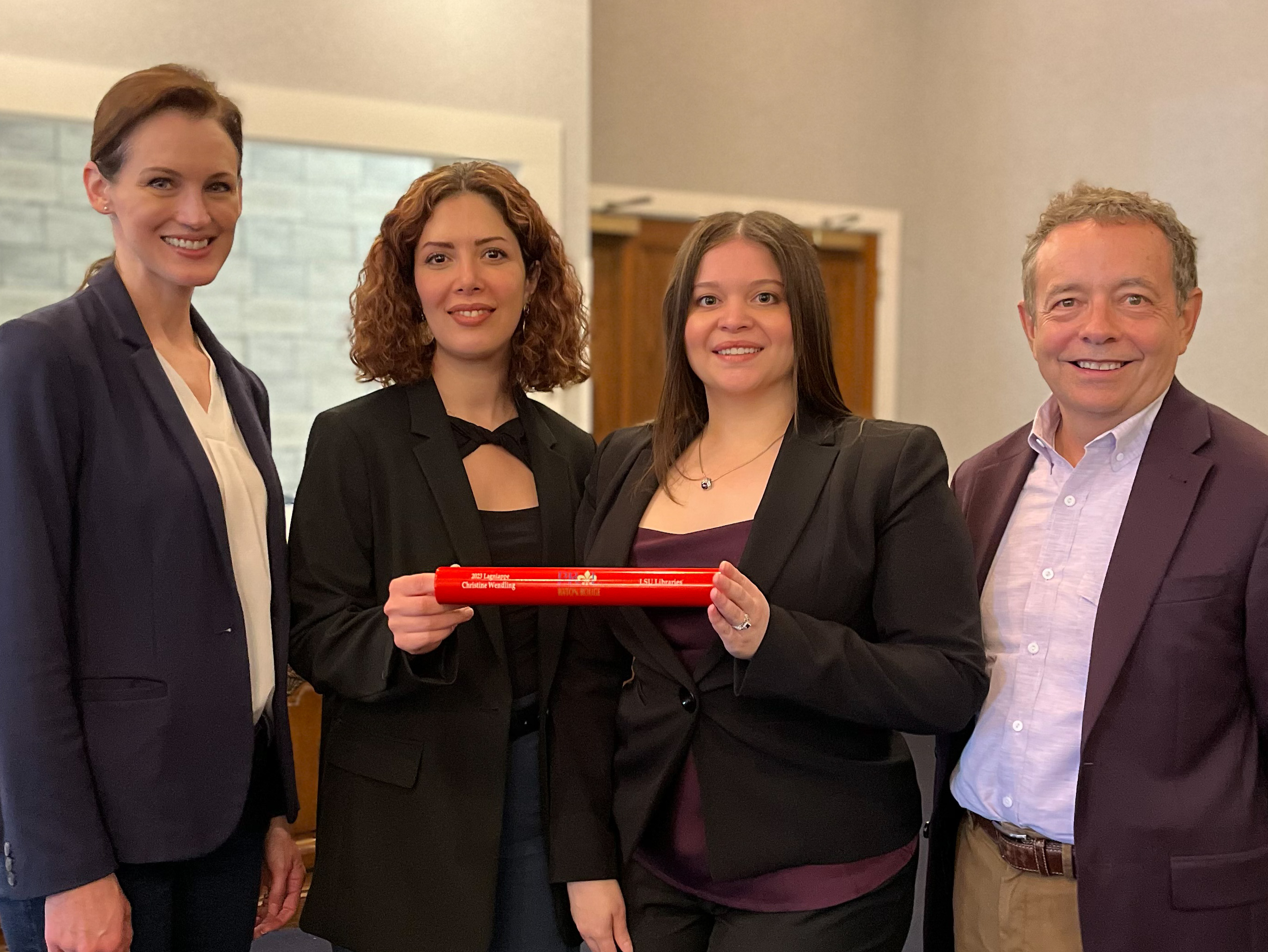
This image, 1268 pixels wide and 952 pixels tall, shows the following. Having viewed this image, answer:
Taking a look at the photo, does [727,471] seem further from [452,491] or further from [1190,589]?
[1190,589]

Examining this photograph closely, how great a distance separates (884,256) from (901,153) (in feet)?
1.79

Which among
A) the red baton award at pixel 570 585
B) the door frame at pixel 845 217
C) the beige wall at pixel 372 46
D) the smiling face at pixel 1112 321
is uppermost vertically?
the beige wall at pixel 372 46

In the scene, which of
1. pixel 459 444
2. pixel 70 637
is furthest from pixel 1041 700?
pixel 70 637

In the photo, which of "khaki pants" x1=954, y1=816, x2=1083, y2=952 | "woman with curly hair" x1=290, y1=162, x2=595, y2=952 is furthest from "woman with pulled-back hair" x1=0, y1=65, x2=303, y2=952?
"khaki pants" x1=954, y1=816, x2=1083, y2=952

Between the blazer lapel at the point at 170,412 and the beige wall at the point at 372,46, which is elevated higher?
the beige wall at the point at 372,46

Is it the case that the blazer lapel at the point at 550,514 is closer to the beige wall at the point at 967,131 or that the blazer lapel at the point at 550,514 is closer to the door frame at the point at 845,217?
the door frame at the point at 845,217

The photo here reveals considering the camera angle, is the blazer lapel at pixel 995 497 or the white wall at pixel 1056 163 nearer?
the blazer lapel at pixel 995 497

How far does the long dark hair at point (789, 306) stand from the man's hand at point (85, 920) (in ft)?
3.00

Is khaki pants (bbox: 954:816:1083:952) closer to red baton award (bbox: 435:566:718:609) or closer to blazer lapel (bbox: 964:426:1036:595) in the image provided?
blazer lapel (bbox: 964:426:1036:595)

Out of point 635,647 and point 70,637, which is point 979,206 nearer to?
point 635,647

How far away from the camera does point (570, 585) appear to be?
4.64ft

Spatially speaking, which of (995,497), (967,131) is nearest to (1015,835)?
(995,497)

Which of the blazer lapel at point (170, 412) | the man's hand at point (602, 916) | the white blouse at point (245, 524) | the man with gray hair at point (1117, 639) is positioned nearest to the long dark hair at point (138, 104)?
the blazer lapel at point (170, 412)

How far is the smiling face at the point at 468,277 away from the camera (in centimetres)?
172
